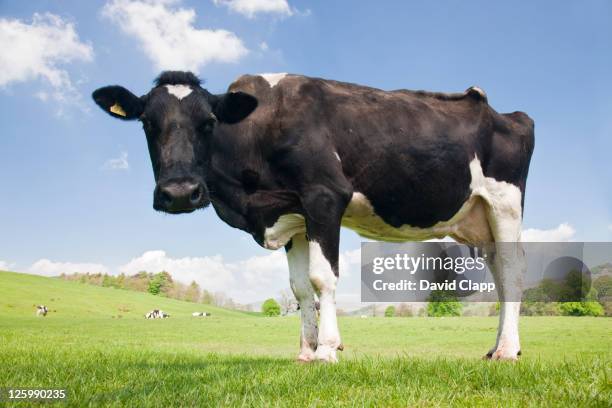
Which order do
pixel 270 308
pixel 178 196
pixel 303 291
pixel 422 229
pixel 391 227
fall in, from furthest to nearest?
pixel 270 308 < pixel 422 229 < pixel 391 227 < pixel 303 291 < pixel 178 196

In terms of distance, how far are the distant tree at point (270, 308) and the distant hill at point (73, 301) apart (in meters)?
12.2

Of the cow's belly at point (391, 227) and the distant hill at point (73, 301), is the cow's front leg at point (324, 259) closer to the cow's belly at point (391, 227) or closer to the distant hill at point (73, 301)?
the cow's belly at point (391, 227)

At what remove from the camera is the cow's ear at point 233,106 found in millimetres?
7156

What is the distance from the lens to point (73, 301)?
45.1 meters

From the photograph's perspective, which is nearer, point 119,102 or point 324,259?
point 324,259

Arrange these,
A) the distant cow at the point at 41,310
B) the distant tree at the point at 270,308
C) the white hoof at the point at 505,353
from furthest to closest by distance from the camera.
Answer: the distant tree at the point at 270,308 → the distant cow at the point at 41,310 → the white hoof at the point at 505,353

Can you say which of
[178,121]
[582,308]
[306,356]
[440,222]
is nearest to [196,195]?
[178,121]

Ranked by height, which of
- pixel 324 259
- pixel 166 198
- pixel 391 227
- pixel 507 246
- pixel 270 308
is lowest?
pixel 270 308

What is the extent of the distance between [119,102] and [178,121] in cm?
103

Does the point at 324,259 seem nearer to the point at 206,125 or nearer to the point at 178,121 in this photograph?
the point at 206,125

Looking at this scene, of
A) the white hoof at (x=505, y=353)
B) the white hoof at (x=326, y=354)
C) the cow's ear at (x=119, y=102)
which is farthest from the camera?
the white hoof at (x=505, y=353)

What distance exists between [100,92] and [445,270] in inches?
276

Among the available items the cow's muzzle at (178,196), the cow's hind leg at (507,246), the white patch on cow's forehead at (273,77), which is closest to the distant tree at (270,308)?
the cow's hind leg at (507,246)

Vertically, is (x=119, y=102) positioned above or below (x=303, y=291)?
above
